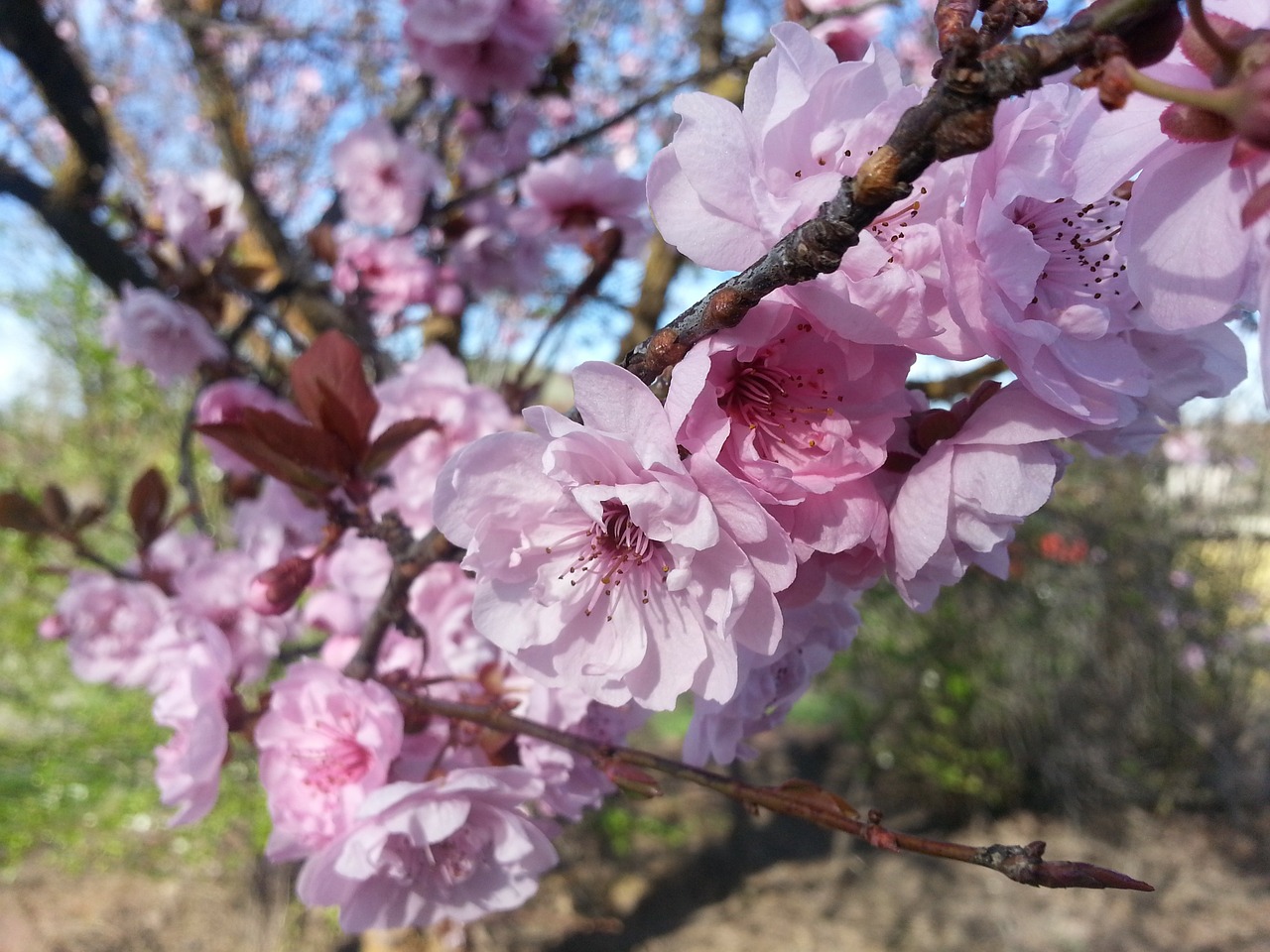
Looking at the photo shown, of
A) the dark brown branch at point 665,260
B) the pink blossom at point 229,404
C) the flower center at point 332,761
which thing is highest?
the dark brown branch at point 665,260

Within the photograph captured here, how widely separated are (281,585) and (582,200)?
3.46ft

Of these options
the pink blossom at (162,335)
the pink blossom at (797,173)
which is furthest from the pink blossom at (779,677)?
the pink blossom at (162,335)

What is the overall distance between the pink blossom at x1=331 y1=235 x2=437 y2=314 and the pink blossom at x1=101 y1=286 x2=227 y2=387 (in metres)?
0.47

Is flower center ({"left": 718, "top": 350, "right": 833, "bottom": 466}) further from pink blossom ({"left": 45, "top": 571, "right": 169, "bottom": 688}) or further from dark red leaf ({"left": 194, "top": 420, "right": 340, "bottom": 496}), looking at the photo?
pink blossom ({"left": 45, "top": 571, "right": 169, "bottom": 688})

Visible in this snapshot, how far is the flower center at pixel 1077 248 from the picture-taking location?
0.54 meters

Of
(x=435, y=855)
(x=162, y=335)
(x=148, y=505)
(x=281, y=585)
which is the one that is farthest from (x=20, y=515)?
(x=435, y=855)

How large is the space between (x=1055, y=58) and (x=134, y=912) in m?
4.47

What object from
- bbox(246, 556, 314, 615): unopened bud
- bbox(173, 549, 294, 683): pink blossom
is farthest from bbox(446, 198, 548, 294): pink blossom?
bbox(246, 556, 314, 615): unopened bud

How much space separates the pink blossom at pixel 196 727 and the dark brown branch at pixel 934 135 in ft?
2.55

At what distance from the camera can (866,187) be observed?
381 mm

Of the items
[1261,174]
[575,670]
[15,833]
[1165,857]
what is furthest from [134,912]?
[1165,857]

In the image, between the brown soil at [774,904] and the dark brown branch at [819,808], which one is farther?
the brown soil at [774,904]

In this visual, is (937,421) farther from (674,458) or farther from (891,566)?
(674,458)

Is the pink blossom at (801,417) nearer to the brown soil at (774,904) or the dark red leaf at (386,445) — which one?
the dark red leaf at (386,445)
